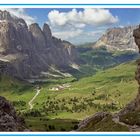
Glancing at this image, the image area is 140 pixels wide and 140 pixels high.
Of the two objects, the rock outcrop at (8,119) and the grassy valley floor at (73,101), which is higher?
the rock outcrop at (8,119)

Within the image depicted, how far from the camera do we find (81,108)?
150000mm

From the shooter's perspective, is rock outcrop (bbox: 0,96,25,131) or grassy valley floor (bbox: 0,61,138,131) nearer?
rock outcrop (bbox: 0,96,25,131)

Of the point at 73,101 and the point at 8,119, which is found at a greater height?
the point at 8,119

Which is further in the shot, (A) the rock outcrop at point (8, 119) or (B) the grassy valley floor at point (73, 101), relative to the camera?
(B) the grassy valley floor at point (73, 101)

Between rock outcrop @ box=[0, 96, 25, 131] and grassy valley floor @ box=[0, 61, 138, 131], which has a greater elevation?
rock outcrop @ box=[0, 96, 25, 131]

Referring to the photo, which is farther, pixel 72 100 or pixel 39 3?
pixel 72 100

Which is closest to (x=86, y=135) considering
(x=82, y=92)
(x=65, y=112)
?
(x=65, y=112)

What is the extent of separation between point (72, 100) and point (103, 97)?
12970 mm

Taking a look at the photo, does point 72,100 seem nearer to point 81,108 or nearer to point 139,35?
point 81,108

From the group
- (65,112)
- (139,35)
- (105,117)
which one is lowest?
(65,112)

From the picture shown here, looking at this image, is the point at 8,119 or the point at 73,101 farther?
the point at 73,101

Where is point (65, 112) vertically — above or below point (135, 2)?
below

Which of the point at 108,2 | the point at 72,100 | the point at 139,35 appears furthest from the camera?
the point at 72,100

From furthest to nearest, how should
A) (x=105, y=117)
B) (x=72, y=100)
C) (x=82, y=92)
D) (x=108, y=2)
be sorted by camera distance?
(x=82, y=92), (x=72, y=100), (x=105, y=117), (x=108, y=2)
